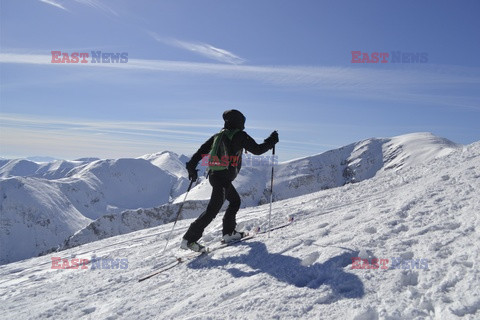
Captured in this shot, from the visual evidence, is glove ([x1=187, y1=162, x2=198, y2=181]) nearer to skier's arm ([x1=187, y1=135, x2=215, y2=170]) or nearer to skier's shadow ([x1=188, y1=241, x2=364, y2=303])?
skier's arm ([x1=187, y1=135, x2=215, y2=170])

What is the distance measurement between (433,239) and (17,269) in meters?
10.8

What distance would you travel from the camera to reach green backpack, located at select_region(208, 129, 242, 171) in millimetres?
7117

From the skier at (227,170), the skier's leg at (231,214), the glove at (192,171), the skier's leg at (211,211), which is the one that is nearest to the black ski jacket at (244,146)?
the skier at (227,170)

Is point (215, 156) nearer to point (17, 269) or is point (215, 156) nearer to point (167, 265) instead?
point (167, 265)

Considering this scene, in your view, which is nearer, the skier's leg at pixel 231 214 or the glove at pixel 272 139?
the glove at pixel 272 139

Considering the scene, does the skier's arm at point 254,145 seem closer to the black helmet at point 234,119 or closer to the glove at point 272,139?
the glove at point 272,139

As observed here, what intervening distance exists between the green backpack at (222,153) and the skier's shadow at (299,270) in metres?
1.88

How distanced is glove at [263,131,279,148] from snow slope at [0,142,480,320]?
2.04 m

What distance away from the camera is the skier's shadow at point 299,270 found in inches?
172

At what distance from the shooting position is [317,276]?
4.88 metres

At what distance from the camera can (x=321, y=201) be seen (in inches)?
424

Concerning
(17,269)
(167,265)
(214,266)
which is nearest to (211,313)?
(214,266)

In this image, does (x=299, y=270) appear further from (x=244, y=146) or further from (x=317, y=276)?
(x=244, y=146)

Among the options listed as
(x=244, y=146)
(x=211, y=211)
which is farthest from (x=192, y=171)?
(x=244, y=146)
